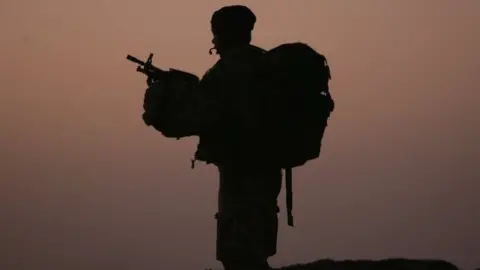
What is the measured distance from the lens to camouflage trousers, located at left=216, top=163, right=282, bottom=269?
351 inches

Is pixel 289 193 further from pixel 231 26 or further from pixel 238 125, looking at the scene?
pixel 231 26

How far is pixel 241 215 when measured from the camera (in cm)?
895

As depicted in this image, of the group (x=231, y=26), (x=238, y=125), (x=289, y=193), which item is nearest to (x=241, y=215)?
(x=289, y=193)

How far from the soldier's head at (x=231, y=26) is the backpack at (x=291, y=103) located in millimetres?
398

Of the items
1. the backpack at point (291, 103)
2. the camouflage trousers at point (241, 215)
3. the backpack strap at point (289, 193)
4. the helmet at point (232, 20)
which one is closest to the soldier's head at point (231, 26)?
the helmet at point (232, 20)

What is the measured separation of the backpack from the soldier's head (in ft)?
1.31

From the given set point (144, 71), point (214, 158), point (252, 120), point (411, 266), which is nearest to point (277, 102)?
point (252, 120)

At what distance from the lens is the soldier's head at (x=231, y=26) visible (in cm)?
888

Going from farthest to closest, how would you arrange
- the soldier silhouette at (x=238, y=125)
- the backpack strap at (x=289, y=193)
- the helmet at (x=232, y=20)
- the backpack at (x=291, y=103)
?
the backpack strap at (x=289, y=193) < the helmet at (x=232, y=20) < the backpack at (x=291, y=103) < the soldier silhouette at (x=238, y=125)

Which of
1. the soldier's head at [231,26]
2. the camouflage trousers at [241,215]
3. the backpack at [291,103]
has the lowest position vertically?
the camouflage trousers at [241,215]

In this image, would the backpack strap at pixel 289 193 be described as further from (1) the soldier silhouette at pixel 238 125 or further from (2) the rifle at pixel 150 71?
(2) the rifle at pixel 150 71

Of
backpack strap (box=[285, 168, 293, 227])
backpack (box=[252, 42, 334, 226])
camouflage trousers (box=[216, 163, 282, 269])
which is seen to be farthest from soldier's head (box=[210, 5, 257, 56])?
backpack strap (box=[285, 168, 293, 227])

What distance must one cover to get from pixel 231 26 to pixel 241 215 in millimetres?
1966

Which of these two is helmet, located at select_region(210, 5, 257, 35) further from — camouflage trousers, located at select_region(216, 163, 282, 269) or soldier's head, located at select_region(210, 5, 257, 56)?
camouflage trousers, located at select_region(216, 163, 282, 269)
